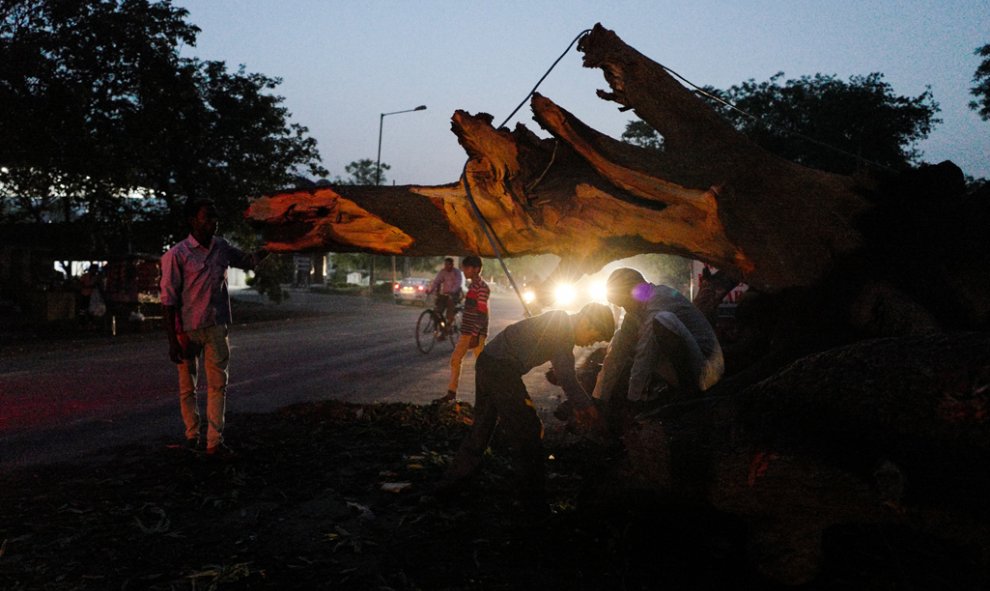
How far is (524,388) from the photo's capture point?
4.52 metres

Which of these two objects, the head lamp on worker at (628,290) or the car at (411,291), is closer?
the head lamp on worker at (628,290)

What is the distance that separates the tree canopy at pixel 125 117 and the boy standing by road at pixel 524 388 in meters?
17.5

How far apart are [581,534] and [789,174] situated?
299cm

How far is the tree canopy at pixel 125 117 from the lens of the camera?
18156mm

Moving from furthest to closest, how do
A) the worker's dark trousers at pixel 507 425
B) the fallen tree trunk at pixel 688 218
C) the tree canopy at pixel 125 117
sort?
1. the tree canopy at pixel 125 117
2. the fallen tree trunk at pixel 688 218
3. the worker's dark trousers at pixel 507 425

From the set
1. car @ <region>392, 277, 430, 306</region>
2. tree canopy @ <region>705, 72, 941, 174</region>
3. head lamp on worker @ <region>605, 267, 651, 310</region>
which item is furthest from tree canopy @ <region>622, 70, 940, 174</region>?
head lamp on worker @ <region>605, 267, 651, 310</region>

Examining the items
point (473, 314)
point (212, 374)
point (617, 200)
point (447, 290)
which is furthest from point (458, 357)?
point (447, 290)

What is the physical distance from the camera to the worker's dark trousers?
177 inches

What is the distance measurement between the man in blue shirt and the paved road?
936mm

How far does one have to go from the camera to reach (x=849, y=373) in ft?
10.3

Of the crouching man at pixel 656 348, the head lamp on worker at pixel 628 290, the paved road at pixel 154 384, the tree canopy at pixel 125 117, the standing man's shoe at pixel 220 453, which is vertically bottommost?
the paved road at pixel 154 384

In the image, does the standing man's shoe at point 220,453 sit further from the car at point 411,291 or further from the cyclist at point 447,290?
the car at point 411,291

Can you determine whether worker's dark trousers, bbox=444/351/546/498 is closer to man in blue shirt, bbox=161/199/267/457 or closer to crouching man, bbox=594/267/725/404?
crouching man, bbox=594/267/725/404

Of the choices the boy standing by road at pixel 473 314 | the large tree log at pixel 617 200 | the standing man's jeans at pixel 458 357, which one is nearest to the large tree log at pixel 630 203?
the large tree log at pixel 617 200
